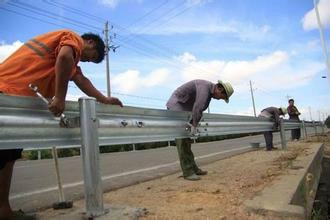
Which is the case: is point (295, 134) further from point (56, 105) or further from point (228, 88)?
point (56, 105)

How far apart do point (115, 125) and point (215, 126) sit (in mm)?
3406

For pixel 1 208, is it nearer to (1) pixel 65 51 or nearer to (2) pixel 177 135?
(1) pixel 65 51

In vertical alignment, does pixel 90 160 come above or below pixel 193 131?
below

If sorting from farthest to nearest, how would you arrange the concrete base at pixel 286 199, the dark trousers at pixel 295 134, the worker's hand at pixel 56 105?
the dark trousers at pixel 295 134 → the concrete base at pixel 286 199 → the worker's hand at pixel 56 105

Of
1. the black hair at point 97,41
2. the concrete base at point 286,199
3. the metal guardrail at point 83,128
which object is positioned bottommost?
the concrete base at point 286,199

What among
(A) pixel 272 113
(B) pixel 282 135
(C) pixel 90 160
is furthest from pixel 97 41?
(A) pixel 272 113

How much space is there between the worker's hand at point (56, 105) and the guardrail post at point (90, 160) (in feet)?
0.75

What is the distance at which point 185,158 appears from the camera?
22.1 ft

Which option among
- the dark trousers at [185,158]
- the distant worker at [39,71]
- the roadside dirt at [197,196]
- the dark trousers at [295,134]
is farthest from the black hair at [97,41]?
the dark trousers at [295,134]

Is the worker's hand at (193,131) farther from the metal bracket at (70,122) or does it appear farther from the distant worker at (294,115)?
the distant worker at (294,115)

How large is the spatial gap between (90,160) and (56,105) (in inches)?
20.5

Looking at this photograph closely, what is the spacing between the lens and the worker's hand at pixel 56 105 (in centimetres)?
350

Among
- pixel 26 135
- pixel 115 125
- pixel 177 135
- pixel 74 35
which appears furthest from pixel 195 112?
pixel 26 135

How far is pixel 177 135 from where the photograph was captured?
617 centimetres
